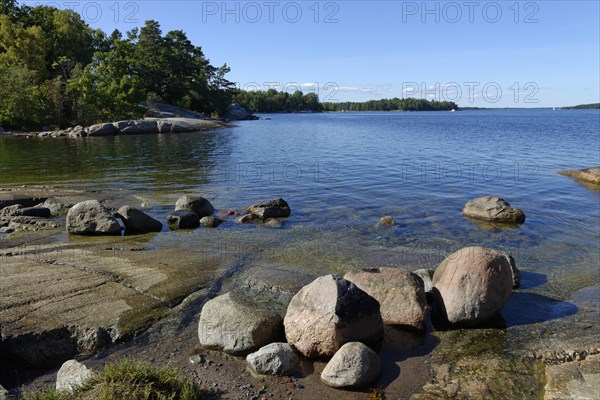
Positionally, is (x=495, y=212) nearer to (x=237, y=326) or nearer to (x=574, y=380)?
(x=574, y=380)

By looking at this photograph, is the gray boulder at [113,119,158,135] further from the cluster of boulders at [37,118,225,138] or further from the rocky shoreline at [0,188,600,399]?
the rocky shoreline at [0,188,600,399]

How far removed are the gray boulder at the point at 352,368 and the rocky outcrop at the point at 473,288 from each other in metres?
2.75

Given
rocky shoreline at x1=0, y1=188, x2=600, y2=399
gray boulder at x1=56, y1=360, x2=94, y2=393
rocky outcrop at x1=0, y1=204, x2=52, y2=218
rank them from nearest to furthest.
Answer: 1. gray boulder at x1=56, y1=360, x2=94, y2=393
2. rocky shoreline at x1=0, y1=188, x2=600, y2=399
3. rocky outcrop at x1=0, y1=204, x2=52, y2=218

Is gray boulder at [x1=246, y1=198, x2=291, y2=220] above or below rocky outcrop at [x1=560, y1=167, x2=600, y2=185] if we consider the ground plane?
below

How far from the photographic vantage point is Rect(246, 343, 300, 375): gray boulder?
7582 mm

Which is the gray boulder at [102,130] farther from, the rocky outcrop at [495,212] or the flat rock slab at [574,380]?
the flat rock slab at [574,380]

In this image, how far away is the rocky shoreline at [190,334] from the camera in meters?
7.46

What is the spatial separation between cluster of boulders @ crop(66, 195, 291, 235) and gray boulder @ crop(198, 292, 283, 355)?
27.7 feet

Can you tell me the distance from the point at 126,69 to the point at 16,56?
20.5 meters

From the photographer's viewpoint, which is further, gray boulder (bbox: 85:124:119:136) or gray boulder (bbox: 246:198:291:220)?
gray boulder (bbox: 85:124:119:136)

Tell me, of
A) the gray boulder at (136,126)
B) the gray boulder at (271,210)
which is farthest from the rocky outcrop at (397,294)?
the gray boulder at (136,126)

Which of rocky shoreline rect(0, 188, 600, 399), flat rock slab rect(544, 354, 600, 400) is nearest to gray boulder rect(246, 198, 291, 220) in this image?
rocky shoreline rect(0, 188, 600, 399)

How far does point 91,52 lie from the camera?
105 metres

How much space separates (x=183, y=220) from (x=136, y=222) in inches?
66.2
